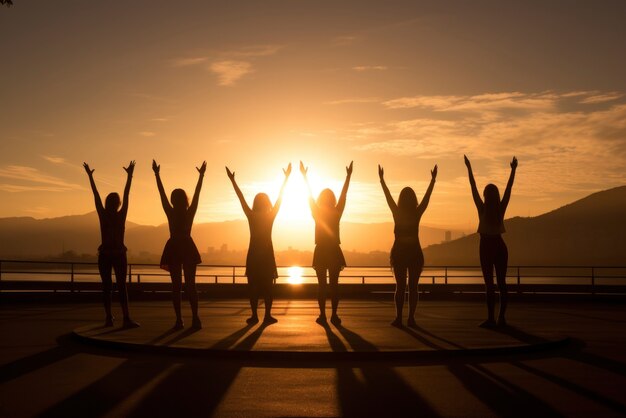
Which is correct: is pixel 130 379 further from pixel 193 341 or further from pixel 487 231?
pixel 487 231

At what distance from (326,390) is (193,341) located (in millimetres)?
3610

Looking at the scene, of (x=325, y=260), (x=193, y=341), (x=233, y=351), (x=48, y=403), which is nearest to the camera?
(x=48, y=403)

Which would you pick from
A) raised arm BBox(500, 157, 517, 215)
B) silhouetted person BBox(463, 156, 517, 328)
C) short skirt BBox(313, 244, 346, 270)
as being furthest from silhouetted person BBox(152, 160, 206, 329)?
raised arm BBox(500, 157, 517, 215)

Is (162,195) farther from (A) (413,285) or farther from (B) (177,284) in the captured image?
(A) (413,285)

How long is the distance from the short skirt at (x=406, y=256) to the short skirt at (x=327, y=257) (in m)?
0.87

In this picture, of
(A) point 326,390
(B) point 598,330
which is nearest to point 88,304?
(B) point 598,330

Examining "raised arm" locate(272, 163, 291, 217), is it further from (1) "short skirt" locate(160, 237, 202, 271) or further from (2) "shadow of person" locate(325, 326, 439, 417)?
(2) "shadow of person" locate(325, 326, 439, 417)

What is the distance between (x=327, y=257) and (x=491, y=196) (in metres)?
2.86

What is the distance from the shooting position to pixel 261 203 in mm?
12766

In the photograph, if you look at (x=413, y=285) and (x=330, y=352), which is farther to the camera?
(x=413, y=285)

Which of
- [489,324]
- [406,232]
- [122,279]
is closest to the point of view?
[406,232]

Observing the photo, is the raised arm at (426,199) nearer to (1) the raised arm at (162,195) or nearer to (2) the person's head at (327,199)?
(2) the person's head at (327,199)

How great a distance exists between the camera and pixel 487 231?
12406mm

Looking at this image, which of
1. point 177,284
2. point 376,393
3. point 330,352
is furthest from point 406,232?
point 376,393
